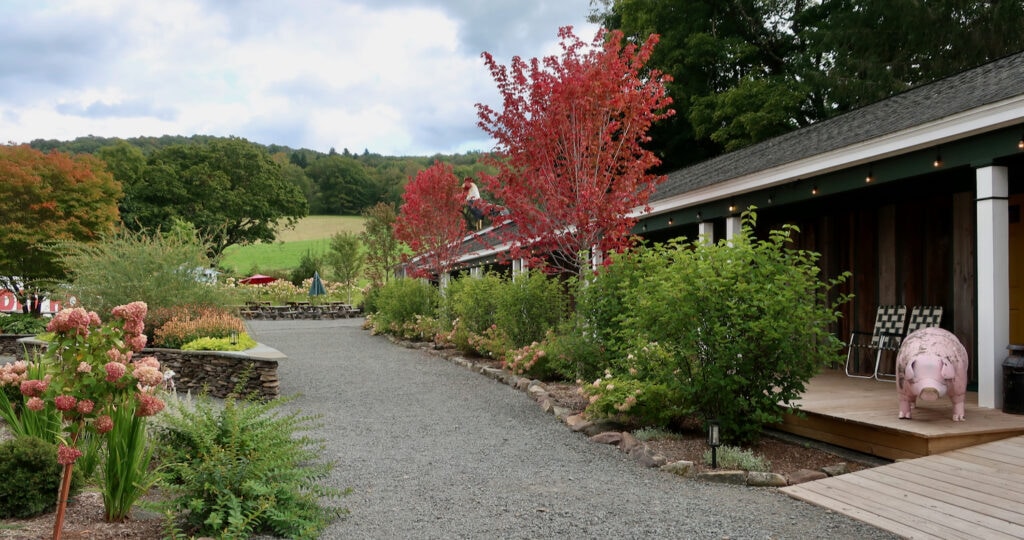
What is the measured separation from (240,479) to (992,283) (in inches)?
229

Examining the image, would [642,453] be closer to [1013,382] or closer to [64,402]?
[1013,382]

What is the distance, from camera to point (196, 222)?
39250 millimetres

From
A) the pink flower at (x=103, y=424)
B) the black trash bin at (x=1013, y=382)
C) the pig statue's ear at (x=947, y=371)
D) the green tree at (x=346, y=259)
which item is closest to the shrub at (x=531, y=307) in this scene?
the pig statue's ear at (x=947, y=371)

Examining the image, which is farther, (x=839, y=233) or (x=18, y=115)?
(x=18, y=115)

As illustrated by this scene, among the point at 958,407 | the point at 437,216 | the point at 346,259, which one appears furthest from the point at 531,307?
the point at 346,259

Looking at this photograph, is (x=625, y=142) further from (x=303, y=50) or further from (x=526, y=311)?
(x=303, y=50)

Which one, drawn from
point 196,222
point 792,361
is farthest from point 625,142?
point 196,222

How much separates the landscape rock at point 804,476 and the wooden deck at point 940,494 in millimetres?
146

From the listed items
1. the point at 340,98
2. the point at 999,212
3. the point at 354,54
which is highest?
the point at 340,98

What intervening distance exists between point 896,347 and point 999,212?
8.11ft

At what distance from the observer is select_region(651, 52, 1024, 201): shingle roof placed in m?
6.26

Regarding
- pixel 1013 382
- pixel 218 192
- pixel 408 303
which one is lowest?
pixel 1013 382

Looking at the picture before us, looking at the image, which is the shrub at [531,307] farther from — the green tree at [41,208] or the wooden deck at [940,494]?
the green tree at [41,208]

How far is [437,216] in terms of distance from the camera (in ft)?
56.4
